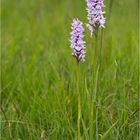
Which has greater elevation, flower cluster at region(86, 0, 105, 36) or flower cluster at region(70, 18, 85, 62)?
flower cluster at region(86, 0, 105, 36)

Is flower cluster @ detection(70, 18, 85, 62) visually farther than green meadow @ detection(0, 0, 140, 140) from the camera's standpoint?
No

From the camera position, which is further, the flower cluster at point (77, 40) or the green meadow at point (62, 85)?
the green meadow at point (62, 85)

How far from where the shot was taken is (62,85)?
279 centimetres

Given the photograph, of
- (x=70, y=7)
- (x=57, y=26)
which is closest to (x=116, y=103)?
(x=57, y=26)

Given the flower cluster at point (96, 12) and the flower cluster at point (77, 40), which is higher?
the flower cluster at point (96, 12)

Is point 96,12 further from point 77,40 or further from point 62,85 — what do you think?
point 62,85

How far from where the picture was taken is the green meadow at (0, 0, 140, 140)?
2.35 metres

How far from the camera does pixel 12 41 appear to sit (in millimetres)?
4184

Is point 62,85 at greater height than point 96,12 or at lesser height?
lesser

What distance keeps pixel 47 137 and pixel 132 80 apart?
2.71 feet

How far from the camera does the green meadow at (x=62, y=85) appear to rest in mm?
2354

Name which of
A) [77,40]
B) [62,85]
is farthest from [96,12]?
[62,85]

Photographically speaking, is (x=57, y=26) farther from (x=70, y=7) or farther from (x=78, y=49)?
(x=78, y=49)

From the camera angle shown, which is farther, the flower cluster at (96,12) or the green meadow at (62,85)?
the green meadow at (62,85)
